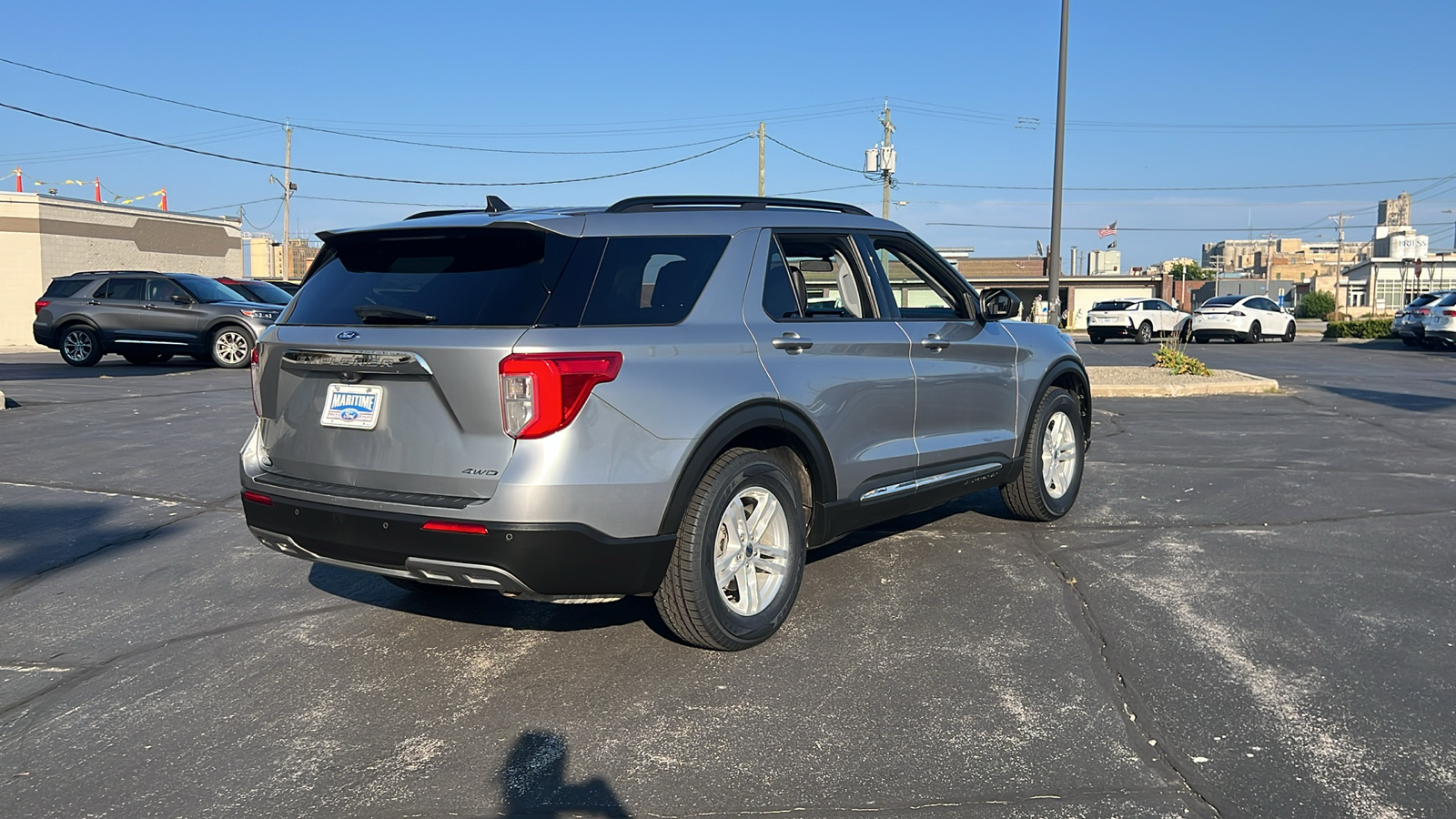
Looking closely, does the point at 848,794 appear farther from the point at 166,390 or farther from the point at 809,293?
the point at 166,390

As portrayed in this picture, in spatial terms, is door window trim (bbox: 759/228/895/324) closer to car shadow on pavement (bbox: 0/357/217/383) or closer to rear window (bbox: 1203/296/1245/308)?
car shadow on pavement (bbox: 0/357/217/383)

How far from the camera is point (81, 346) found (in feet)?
67.9

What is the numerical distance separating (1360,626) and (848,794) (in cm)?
280

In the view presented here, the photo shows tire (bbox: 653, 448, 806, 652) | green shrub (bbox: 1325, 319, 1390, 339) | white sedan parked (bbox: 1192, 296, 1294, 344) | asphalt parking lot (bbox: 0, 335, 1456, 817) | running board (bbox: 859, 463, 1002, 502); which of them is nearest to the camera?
asphalt parking lot (bbox: 0, 335, 1456, 817)

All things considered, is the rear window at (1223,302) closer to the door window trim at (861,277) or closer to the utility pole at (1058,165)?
the utility pole at (1058,165)

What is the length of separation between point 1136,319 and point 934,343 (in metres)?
31.2

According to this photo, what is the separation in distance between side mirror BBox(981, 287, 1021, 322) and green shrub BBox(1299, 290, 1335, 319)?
70713 mm

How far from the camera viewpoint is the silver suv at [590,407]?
3.93 meters

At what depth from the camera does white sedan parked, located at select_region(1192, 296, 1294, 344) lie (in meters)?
33.7

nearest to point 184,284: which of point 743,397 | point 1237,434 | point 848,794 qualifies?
point 1237,434

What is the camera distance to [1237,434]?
430 inches

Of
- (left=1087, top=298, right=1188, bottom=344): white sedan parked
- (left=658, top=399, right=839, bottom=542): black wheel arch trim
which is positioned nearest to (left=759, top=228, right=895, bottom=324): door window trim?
(left=658, top=399, right=839, bottom=542): black wheel arch trim

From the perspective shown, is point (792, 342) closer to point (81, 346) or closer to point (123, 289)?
point (123, 289)

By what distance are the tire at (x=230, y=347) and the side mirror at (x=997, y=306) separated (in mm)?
17376
